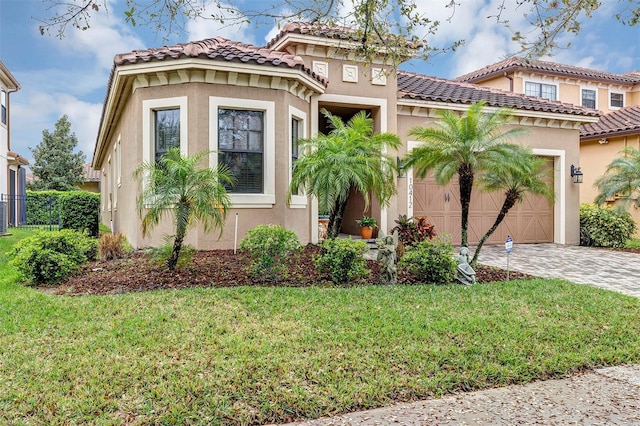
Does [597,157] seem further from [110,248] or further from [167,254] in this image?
[110,248]

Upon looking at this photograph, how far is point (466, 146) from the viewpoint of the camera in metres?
7.70

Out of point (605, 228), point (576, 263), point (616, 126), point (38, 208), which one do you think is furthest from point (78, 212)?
point (616, 126)

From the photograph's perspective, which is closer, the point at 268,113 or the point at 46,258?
the point at 46,258

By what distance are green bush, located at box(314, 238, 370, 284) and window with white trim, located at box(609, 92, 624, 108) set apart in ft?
83.9

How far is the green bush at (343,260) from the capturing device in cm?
723

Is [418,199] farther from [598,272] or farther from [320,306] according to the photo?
[320,306]

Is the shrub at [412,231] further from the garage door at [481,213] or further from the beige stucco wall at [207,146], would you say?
the beige stucco wall at [207,146]

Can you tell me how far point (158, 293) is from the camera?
20.2 feet

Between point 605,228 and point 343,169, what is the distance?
11.0 metres

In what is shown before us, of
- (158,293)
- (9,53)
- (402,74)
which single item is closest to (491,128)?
(158,293)

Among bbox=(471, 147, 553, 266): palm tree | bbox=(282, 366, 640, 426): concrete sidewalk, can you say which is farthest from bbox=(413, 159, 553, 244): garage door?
bbox=(282, 366, 640, 426): concrete sidewalk

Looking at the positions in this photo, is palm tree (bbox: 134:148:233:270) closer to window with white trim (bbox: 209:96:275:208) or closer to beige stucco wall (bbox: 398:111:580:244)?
window with white trim (bbox: 209:96:275:208)

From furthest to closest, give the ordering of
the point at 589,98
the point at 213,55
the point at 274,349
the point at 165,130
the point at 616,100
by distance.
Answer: the point at 616,100 → the point at 589,98 → the point at 165,130 → the point at 213,55 → the point at 274,349

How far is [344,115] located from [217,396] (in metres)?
11.1
